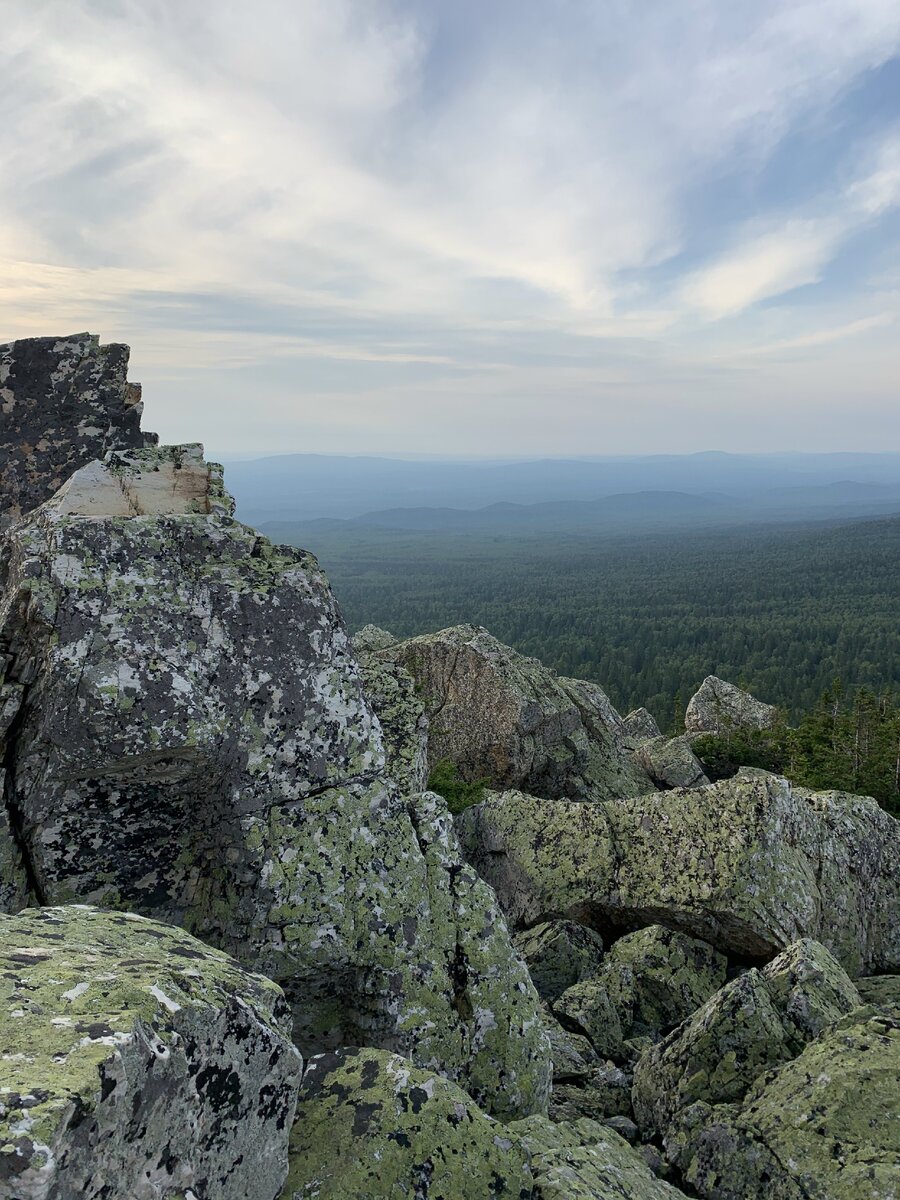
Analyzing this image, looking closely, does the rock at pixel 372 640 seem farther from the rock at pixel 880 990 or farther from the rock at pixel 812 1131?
the rock at pixel 812 1131

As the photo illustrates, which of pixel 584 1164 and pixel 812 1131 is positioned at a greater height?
pixel 584 1164

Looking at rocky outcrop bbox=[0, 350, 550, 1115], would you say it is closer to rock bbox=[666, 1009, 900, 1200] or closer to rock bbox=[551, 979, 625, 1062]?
rock bbox=[666, 1009, 900, 1200]

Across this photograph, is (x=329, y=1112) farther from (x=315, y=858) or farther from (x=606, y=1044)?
(x=606, y=1044)

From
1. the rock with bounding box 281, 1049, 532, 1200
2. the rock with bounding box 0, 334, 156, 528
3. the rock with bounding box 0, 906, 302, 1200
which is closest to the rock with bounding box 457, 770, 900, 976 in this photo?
the rock with bounding box 281, 1049, 532, 1200

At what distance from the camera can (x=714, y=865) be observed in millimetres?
12992

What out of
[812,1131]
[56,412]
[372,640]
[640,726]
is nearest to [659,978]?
[812,1131]

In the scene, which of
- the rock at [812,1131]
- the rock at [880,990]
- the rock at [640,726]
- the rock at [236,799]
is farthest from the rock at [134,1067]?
the rock at [640,726]

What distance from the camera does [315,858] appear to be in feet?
25.7

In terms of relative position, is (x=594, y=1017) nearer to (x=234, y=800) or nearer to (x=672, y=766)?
(x=234, y=800)

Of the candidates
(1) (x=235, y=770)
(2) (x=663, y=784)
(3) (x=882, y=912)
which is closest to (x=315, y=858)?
(1) (x=235, y=770)

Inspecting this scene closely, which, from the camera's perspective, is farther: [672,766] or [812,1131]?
[672,766]

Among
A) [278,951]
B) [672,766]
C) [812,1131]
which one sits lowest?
[672,766]

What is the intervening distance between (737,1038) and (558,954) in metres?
4.40

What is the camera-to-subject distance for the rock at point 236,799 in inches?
289
